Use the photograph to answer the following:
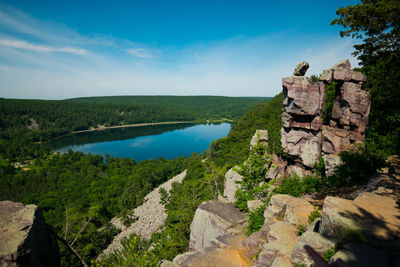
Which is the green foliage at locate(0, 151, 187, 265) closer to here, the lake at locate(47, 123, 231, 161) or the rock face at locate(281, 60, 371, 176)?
the lake at locate(47, 123, 231, 161)

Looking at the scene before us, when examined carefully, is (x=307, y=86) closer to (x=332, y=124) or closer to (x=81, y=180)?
(x=332, y=124)

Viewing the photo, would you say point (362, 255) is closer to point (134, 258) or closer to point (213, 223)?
point (213, 223)

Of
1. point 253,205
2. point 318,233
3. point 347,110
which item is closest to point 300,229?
point 318,233

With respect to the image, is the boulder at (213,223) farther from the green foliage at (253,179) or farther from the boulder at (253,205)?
the green foliage at (253,179)

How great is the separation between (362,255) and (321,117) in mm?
11913

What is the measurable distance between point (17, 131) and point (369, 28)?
632ft

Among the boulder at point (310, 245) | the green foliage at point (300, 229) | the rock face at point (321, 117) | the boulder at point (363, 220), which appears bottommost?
the green foliage at point (300, 229)

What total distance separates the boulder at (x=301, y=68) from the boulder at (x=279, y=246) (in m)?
11.5

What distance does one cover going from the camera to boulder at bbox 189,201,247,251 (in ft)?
31.2

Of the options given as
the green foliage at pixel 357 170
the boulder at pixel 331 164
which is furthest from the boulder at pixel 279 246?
the boulder at pixel 331 164

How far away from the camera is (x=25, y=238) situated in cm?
519

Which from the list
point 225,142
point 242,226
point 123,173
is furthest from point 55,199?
point 242,226

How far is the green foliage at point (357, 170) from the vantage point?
9381 mm

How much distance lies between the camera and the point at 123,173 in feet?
213
